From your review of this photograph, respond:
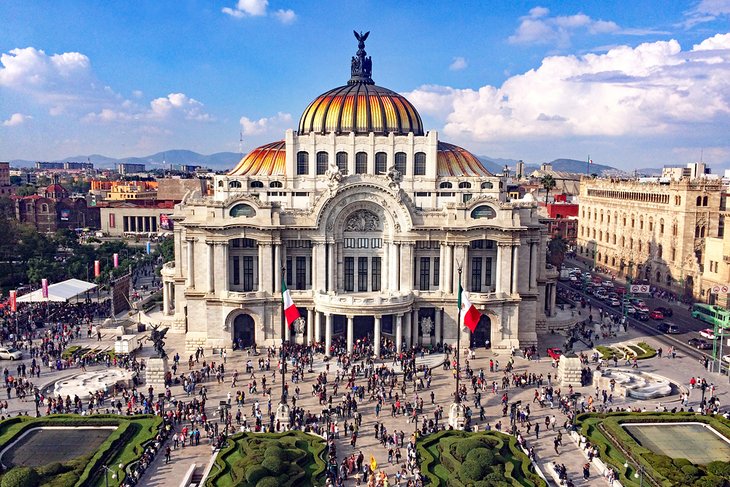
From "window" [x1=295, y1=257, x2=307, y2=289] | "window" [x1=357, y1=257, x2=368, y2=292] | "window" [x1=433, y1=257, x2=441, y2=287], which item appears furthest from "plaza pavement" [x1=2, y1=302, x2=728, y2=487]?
"window" [x1=357, y1=257, x2=368, y2=292]

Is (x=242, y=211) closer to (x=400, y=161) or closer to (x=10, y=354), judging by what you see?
(x=400, y=161)

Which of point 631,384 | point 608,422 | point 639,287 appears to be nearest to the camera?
point 608,422

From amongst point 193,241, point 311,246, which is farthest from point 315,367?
point 193,241

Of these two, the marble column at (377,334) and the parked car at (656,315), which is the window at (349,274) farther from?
the parked car at (656,315)

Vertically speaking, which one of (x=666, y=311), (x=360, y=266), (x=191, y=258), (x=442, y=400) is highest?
(x=191, y=258)

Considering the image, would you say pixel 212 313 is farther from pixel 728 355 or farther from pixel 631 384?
pixel 728 355

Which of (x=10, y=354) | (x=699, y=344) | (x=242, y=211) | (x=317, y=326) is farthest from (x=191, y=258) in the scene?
(x=699, y=344)
